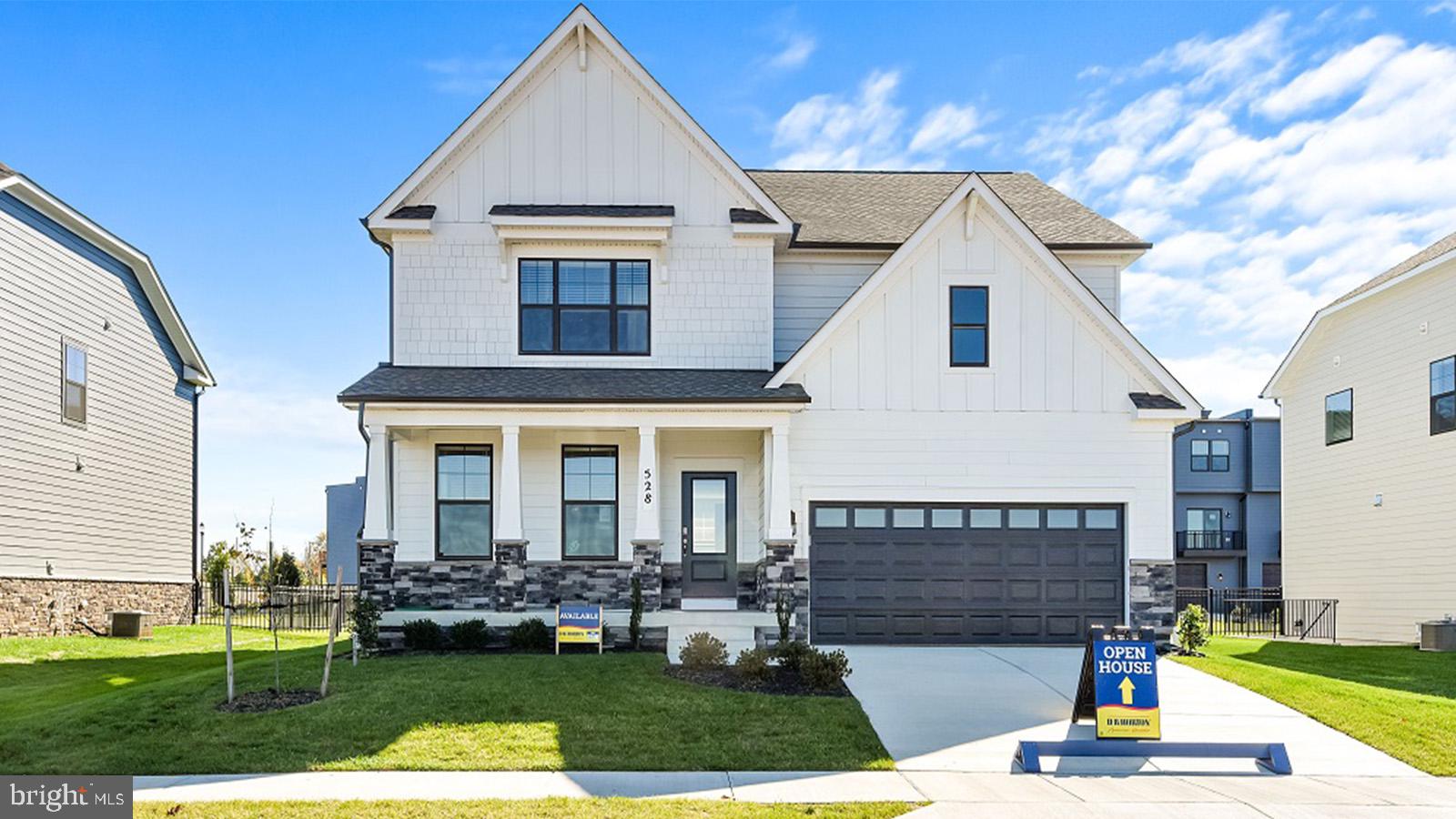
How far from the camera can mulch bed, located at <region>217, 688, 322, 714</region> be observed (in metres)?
12.0

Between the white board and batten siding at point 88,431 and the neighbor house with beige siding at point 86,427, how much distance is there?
0.11 feet

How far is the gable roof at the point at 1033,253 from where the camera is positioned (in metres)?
17.5

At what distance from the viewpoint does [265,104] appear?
1869 centimetres

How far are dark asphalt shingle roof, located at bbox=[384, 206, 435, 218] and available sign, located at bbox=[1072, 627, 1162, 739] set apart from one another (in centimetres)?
1251

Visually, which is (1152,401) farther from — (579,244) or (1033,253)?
(579,244)

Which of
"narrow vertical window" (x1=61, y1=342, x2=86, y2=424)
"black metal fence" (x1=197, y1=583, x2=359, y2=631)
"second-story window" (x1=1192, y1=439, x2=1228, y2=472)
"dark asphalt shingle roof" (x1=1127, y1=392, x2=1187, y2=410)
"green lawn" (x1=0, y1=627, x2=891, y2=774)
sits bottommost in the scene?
"black metal fence" (x1=197, y1=583, x2=359, y2=631)

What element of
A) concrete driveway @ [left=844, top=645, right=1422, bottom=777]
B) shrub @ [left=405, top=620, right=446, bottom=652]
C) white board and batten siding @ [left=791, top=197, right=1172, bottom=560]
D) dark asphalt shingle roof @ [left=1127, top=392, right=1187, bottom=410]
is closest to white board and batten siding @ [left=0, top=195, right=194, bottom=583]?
shrub @ [left=405, top=620, right=446, bottom=652]

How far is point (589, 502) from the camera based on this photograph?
18594 millimetres

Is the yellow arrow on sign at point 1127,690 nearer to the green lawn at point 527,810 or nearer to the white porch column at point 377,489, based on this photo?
the green lawn at point 527,810

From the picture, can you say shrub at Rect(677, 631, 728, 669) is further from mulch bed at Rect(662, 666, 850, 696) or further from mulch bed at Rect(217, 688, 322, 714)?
mulch bed at Rect(217, 688, 322, 714)

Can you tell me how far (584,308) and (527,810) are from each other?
37.7 ft

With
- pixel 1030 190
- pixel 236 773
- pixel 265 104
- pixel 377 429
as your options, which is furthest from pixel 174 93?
pixel 1030 190

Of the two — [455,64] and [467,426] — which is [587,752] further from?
[455,64]

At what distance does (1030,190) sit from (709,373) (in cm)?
822
